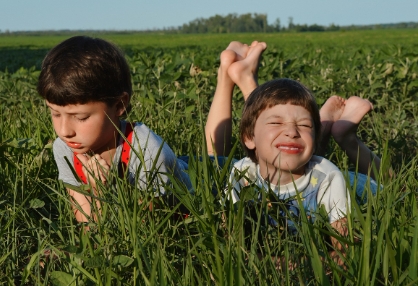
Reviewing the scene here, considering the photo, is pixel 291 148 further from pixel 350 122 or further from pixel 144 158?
pixel 350 122

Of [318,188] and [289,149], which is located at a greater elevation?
[289,149]

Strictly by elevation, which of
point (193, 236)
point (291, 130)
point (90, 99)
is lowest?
point (193, 236)

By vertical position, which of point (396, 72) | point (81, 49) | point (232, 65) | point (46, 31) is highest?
point (81, 49)

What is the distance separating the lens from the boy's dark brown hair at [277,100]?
2.68 meters

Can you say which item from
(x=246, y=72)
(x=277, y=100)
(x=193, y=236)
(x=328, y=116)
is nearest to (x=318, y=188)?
(x=277, y=100)

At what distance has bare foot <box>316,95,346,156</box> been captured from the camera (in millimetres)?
3412

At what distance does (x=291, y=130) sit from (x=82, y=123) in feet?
2.54

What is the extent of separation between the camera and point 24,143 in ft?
9.46

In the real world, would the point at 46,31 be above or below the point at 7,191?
below

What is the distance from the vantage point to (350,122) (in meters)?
3.32

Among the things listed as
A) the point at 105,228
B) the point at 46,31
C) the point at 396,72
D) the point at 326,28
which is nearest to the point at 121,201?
the point at 105,228

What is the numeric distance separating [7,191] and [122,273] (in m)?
1.14

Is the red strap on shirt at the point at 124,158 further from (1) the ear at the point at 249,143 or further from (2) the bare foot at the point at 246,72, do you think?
(2) the bare foot at the point at 246,72

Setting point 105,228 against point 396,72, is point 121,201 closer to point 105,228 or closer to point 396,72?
point 105,228
